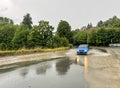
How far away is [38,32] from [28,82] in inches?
1742

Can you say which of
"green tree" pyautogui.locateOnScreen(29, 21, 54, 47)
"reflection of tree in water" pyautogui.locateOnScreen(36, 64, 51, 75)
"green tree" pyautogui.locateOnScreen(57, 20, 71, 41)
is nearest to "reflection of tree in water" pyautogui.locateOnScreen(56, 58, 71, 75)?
"reflection of tree in water" pyautogui.locateOnScreen(36, 64, 51, 75)

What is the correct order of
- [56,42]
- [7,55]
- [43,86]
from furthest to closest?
[56,42]
[7,55]
[43,86]

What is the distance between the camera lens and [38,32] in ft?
185

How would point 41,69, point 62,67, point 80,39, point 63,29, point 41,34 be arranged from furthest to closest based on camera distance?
point 80,39 < point 63,29 < point 41,34 < point 62,67 < point 41,69

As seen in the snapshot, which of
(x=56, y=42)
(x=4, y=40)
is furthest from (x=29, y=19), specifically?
(x=56, y=42)

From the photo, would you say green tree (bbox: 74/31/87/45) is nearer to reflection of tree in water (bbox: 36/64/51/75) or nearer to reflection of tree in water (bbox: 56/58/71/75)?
reflection of tree in water (bbox: 56/58/71/75)

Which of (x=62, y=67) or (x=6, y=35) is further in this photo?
(x=6, y=35)

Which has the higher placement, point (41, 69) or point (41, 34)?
point (41, 34)

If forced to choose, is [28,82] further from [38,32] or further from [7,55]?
[38,32]

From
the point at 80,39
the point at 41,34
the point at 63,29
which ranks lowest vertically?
the point at 41,34

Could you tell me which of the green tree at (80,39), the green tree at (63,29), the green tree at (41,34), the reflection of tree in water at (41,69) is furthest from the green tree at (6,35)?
the reflection of tree in water at (41,69)

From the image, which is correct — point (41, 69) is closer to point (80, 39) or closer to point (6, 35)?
point (6, 35)

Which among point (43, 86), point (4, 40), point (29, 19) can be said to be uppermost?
point (29, 19)

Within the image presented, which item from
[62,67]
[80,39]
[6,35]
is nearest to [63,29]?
[80,39]
